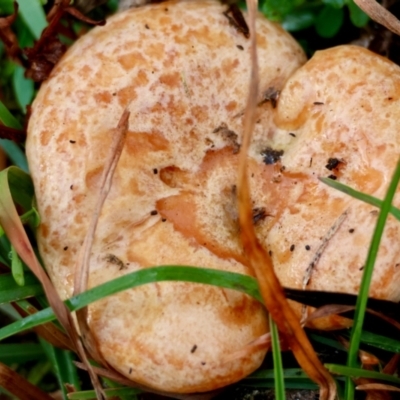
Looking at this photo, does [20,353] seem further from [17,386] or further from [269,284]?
[269,284]

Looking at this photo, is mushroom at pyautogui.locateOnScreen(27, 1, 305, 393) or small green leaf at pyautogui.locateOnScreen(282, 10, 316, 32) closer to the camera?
mushroom at pyautogui.locateOnScreen(27, 1, 305, 393)

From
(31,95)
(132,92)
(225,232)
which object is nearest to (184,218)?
(225,232)

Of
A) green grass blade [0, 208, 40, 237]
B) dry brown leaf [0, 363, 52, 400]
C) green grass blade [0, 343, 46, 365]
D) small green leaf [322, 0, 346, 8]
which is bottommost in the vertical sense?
green grass blade [0, 343, 46, 365]

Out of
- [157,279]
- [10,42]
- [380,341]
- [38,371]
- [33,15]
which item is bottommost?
[38,371]

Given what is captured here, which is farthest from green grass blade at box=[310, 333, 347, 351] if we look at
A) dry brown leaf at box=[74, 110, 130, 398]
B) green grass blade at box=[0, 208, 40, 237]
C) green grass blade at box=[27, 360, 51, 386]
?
green grass blade at box=[27, 360, 51, 386]

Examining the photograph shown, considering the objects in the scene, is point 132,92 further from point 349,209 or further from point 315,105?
point 349,209

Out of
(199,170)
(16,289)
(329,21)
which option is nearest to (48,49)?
(199,170)

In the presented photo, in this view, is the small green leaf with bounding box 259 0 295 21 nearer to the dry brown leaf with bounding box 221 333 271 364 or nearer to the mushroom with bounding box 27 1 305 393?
the mushroom with bounding box 27 1 305 393
